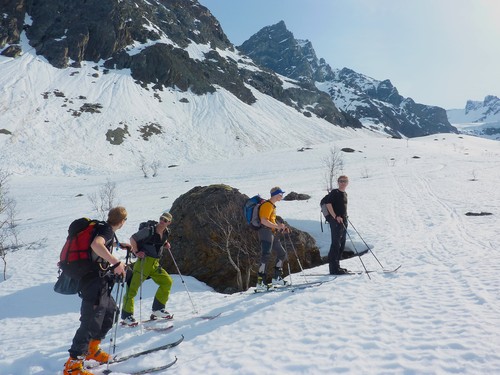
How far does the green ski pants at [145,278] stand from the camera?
7047mm

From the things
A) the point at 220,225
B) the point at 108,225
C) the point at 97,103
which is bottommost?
the point at 220,225

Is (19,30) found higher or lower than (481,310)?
higher

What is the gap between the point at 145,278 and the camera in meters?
7.15

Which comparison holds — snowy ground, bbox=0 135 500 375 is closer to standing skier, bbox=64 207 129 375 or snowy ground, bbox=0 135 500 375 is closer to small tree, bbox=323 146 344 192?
standing skier, bbox=64 207 129 375

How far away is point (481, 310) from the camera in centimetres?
587

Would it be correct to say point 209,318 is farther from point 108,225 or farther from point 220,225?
point 220,225

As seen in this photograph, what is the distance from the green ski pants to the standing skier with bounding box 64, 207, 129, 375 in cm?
162

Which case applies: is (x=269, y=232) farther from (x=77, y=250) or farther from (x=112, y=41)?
(x=112, y=41)

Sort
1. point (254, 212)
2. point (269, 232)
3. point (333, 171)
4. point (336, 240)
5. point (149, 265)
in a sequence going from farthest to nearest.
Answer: point (333, 171) < point (336, 240) < point (269, 232) < point (254, 212) < point (149, 265)

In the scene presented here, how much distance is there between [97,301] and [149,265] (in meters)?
2.09

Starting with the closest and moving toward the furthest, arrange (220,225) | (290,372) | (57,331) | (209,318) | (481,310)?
(290,372) < (481,310) < (209,318) < (57,331) < (220,225)

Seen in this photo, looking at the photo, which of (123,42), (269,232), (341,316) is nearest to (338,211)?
(269,232)

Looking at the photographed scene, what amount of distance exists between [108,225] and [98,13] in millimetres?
122753

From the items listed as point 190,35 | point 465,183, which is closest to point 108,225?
point 465,183
